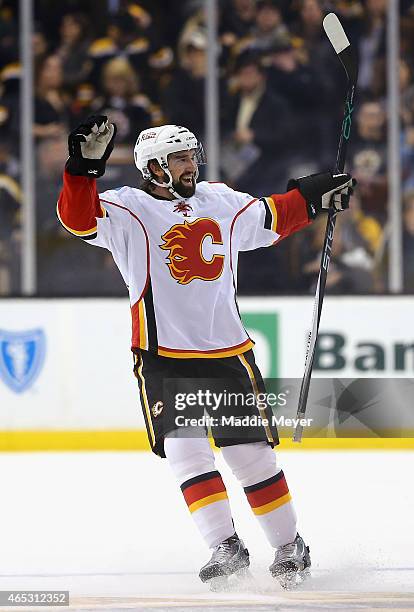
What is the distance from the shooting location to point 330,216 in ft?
9.92

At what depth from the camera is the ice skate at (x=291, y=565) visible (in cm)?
280

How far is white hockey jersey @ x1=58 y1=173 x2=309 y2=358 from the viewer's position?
2.86 metres

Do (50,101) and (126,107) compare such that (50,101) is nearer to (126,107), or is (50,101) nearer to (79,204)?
(126,107)

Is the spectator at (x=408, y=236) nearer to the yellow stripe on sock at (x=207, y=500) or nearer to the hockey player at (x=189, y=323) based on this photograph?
the hockey player at (x=189, y=323)

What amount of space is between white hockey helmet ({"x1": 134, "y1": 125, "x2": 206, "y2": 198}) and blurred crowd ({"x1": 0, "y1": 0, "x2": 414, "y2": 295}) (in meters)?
3.29

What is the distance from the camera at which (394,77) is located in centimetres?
630

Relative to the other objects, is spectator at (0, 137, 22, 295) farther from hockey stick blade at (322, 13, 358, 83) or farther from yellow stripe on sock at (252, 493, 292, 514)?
yellow stripe on sock at (252, 493, 292, 514)

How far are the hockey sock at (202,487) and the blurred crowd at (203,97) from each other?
3385mm

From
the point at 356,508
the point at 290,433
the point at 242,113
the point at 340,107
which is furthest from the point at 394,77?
the point at 290,433

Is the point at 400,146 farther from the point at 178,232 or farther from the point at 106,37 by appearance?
the point at 178,232

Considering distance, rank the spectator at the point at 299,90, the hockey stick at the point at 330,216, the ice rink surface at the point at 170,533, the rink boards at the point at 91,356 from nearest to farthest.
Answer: the ice rink surface at the point at 170,533 → the hockey stick at the point at 330,216 → the rink boards at the point at 91,356 → the spectator at the point at 299,90

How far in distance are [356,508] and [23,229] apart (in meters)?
2.92

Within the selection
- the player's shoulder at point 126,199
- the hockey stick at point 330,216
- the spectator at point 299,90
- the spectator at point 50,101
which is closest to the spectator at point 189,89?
the spectator at point 299,90

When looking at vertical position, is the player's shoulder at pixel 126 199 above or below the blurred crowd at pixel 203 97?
below
